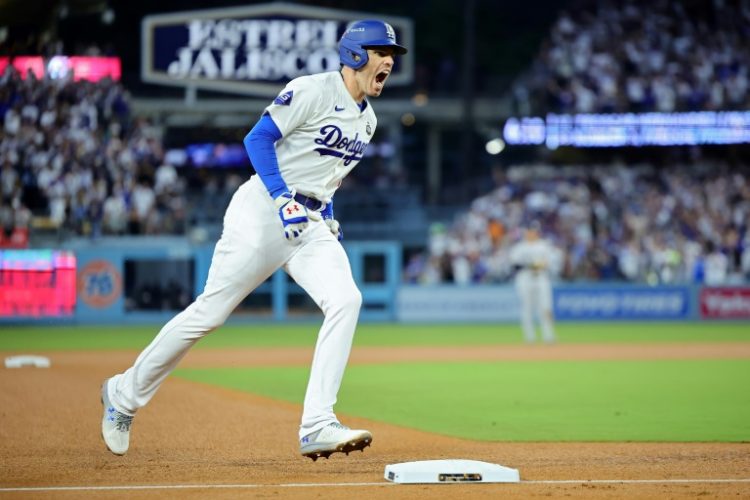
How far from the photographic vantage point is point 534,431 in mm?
8609

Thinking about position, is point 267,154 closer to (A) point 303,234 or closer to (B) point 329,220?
(A) point 303,234

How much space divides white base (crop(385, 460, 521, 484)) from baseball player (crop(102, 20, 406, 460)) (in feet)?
1.18

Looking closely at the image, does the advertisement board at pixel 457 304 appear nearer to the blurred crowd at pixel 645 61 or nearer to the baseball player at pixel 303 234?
the blurred crowd at pixel 645 61

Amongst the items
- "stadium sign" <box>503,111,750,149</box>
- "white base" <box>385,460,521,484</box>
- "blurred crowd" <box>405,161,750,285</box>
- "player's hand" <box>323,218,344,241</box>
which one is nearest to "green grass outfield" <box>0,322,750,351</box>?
"blurred crowd" <box>405,161,750,285</box>

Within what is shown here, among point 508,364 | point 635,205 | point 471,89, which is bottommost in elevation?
point 508,364

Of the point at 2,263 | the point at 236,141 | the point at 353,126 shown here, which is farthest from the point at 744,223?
the point at 353,126

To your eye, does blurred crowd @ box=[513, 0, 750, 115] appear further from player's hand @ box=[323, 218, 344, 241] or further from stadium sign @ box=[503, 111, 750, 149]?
player's hand @ box=[323, 218, 344, 241]

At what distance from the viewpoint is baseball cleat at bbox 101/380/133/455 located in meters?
6.63

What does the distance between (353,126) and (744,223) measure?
2571cm

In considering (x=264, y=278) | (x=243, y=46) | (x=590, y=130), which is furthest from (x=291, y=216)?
(x=590, y=130)

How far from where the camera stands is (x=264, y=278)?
254 inches

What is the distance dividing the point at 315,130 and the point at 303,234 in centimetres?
59

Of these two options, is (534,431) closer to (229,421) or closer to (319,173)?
(229,421)

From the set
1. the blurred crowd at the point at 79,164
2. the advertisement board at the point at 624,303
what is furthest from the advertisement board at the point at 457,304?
the blurred crowd at the point at 79,164
